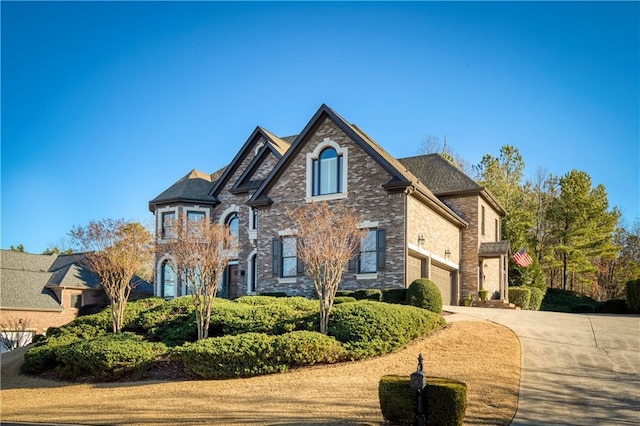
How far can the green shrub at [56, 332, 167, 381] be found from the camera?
16672 millimetres

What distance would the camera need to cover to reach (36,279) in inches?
1362

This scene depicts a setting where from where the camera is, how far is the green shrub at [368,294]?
21.4 meters

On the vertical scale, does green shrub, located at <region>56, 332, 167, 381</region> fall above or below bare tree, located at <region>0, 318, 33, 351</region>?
above

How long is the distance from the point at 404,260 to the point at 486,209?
11.5 meters

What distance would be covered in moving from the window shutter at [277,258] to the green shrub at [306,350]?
955 cm

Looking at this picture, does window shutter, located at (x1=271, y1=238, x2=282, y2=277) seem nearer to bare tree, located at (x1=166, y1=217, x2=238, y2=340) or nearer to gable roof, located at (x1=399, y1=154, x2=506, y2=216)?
bare tree, located at (x1=166, y1=217, x2=238, y2=340)

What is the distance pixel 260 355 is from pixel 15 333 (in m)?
20.2

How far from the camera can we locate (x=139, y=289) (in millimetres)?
36312

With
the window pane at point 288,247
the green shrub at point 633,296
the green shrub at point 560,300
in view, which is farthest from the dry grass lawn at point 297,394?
the green shrub at point 560,300

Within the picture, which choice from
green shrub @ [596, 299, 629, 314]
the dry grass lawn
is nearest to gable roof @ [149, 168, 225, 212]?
the dry grass lawn

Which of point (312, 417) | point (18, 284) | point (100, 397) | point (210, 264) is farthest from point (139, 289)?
point (312, 417)

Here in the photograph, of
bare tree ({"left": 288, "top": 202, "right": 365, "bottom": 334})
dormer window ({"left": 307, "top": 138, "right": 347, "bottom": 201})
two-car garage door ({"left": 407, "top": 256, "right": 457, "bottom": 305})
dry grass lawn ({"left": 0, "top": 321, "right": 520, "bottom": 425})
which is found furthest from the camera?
dormer window ({"left": 307, "top": 138, "right": 347, "bottom": 201})

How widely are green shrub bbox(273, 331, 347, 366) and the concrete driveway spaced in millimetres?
4446

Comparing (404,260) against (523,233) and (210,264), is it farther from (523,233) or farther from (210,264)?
(523,233)
